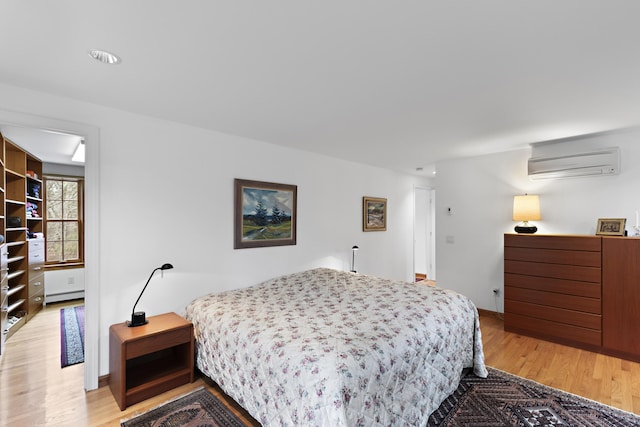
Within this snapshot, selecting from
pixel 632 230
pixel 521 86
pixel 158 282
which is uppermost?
pixel 521 86

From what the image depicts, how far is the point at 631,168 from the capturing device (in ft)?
10.8

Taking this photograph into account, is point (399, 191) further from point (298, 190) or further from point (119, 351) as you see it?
point (119, 351)

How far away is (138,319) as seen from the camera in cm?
251

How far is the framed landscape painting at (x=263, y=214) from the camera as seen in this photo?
338cm

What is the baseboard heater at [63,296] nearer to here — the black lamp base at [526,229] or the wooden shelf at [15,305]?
the wooden shelf at [15,305]

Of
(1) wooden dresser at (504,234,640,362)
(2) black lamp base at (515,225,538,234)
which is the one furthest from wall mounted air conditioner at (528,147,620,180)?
(1) wooden dresser at (504,234,640,362)

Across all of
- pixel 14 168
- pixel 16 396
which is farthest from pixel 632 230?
pixel 14 168

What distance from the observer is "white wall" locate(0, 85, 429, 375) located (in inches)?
99.5

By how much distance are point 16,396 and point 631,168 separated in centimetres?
611

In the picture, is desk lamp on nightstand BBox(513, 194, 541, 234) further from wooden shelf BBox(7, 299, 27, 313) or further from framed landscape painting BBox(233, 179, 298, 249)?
wooden shelf BBox(7, 299, 27, 313)

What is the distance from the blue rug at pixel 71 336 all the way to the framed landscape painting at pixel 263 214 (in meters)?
1.88

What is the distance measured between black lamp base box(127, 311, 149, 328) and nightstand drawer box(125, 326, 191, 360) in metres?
0.24

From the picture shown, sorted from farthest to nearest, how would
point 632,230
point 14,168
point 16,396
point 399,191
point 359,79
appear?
point 399,191 → point 14,168 → point 632,230 → point 16,396 → point 359,79

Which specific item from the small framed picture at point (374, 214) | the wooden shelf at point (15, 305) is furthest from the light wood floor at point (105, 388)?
the small framed picture at point (374, 214)
